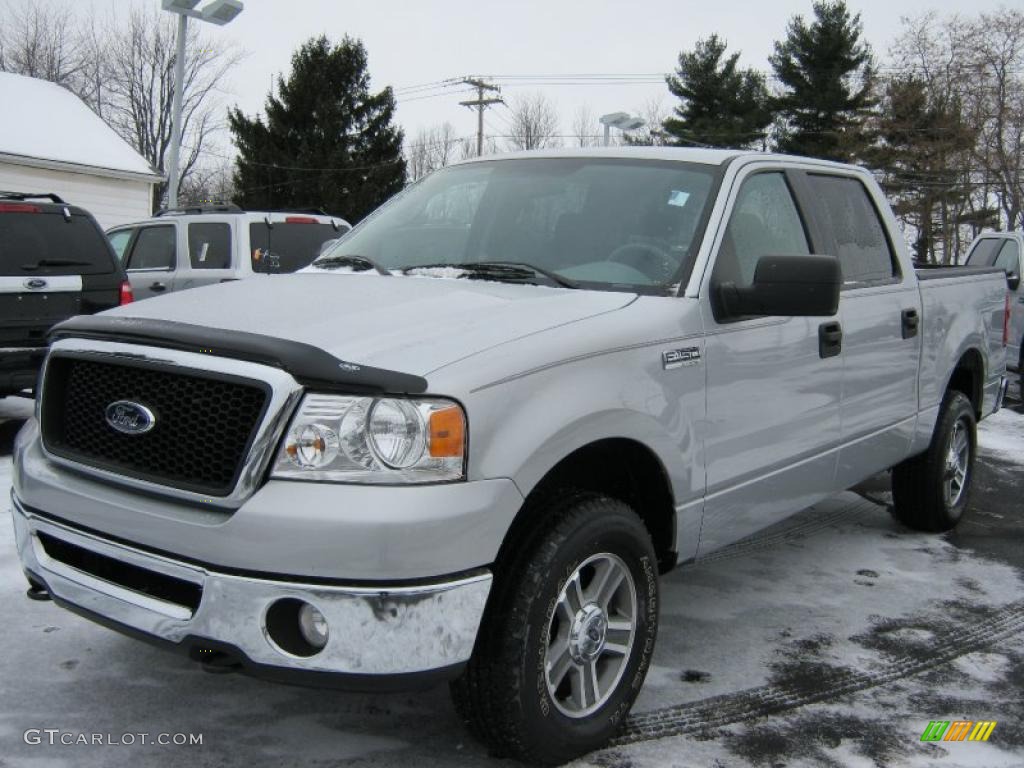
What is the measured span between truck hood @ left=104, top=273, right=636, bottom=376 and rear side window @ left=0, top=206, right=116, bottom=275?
14.9 feet

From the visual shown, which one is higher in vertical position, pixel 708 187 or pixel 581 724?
pixel 708 187

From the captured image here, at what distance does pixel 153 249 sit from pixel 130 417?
34.1ft

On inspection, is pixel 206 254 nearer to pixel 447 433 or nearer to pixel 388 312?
pixel 388 312

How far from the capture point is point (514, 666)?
2.63m

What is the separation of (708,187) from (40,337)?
5.43 meters

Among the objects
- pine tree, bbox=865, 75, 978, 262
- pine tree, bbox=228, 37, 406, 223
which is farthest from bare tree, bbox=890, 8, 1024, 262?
pine tree, bbox=228, 37, 406, 223

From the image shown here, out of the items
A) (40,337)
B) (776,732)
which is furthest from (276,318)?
(40,337)

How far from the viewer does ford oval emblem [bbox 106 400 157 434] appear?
8.82ft

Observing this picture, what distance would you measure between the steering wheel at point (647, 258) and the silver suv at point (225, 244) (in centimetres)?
793

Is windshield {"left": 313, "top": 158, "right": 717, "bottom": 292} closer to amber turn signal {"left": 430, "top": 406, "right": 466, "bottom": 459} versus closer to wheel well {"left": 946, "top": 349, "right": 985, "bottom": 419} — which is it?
amber turn signal {"left": 430, "top": 406, "right": 466, "bottom": 459}

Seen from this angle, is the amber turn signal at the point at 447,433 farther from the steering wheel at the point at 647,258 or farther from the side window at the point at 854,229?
the side window at the point at 854,229

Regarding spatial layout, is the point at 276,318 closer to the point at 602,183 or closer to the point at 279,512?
the point at 279,512

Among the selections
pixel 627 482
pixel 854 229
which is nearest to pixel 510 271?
pixel 627 482

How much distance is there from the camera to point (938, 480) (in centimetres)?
550
